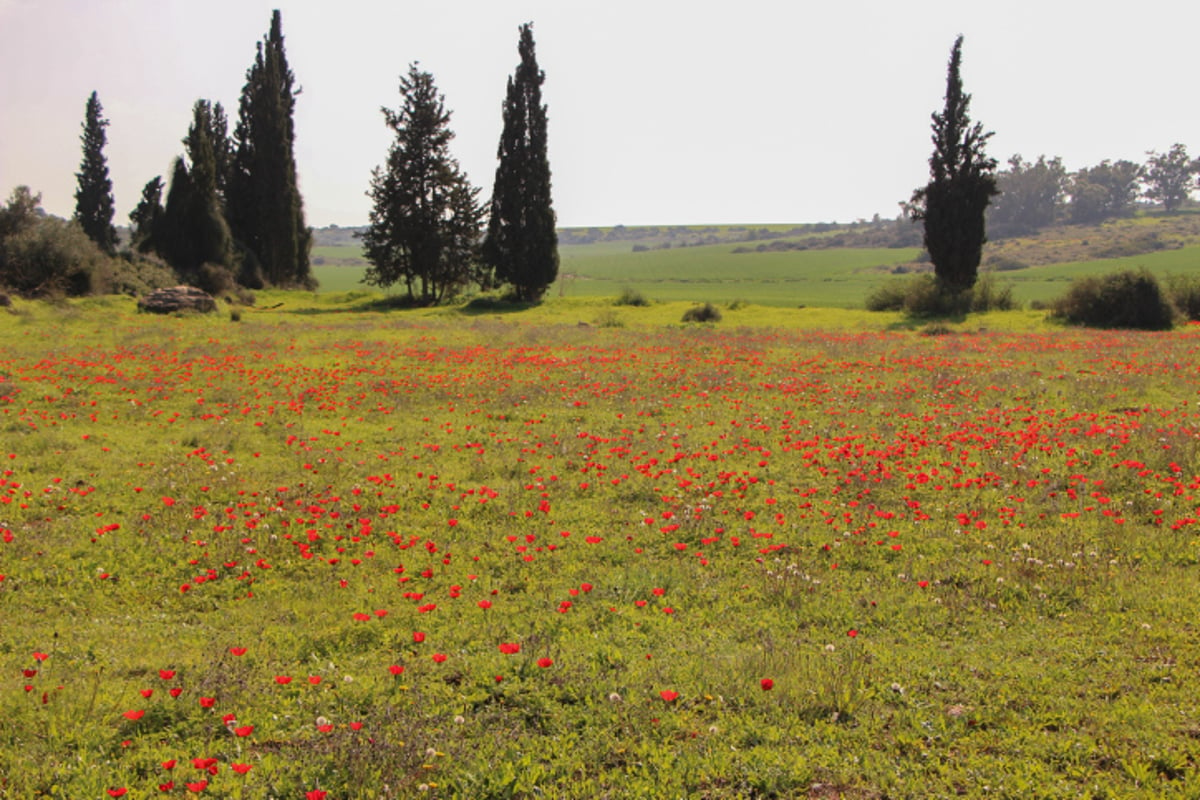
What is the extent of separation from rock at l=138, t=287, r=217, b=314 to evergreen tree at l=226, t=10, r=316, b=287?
19200mm

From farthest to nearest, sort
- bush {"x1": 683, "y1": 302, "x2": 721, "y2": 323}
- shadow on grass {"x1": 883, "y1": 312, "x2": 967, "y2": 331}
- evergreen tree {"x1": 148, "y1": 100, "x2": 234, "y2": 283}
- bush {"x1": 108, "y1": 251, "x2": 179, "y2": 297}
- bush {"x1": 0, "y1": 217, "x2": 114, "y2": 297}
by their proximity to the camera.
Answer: evergreen tree {"x1": 148, "y1": 100, "x2": 234, "y2": 283}, bush {"x1": 108, "y1": 251, "x2": 179, "y2": 297}, bush {"x1": 683, "y1": 302, "x2": 721, "y2": 323}, shadow on grass {"x1": 883, "y1": 312, "x2": 967, "y2": 331}, bush {"x1": 0, "y1": 217, "x2": 114, "y2": 297}

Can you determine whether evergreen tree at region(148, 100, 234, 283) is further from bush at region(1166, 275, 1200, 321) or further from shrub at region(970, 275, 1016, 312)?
bush at region(1166, 275, 1200, 321)

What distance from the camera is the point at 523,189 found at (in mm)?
50562

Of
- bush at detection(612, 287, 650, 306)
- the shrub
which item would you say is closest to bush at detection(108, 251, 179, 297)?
bush at detection(612, 287, 650, 306)

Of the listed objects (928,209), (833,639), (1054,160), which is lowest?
(833,639)

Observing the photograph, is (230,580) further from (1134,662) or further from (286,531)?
(1134,662)

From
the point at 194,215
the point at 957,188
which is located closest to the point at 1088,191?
the point at 957,188

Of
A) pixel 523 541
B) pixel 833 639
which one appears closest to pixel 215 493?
pixel 523 541

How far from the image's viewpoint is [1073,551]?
7.46 m

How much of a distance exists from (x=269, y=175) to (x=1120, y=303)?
56688mm

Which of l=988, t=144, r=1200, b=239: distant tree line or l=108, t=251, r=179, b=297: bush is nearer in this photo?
l=108, t=251, r=179, b=297: bush

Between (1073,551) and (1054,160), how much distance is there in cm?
19625

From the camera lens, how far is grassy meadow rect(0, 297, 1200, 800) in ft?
14.0

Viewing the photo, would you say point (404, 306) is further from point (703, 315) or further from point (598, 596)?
point (598, 596)
